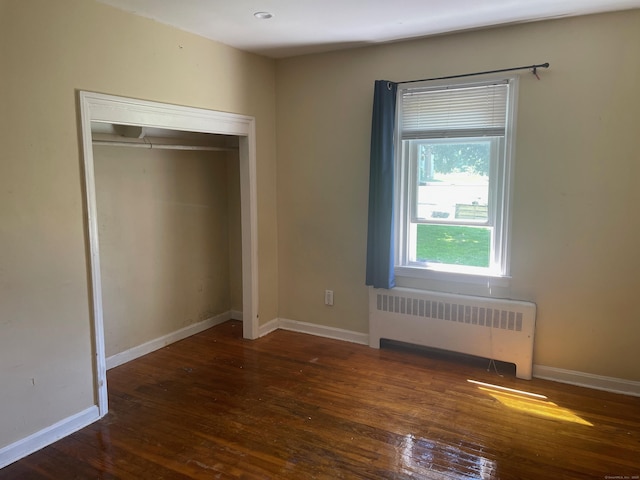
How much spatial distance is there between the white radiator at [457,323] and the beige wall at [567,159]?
117 mm

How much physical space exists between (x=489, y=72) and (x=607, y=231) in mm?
1375

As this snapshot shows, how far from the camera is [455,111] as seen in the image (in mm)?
3562

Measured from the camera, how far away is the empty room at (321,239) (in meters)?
2.53

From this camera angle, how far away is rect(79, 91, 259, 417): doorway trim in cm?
277

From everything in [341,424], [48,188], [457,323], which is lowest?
[341,424]

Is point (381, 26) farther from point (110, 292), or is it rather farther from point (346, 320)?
point (110, 292)

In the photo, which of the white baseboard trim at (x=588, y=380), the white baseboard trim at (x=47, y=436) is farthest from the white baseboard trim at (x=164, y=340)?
the white baseboard trim at (x=588, y=380)

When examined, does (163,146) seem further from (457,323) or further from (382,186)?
(457,323)

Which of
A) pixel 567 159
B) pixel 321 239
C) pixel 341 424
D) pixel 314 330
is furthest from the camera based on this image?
pixel 314 330

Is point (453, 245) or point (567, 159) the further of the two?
point (453, 245)

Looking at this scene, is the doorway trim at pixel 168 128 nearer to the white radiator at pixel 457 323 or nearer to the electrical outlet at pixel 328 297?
the electrical outlet at pixel 328 297

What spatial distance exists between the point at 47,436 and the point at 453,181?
3200 millimetres

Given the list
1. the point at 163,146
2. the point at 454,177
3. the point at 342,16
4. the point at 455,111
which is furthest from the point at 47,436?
the point at 455,111

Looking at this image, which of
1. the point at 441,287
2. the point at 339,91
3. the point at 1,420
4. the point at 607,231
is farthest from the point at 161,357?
the point at 607,231
